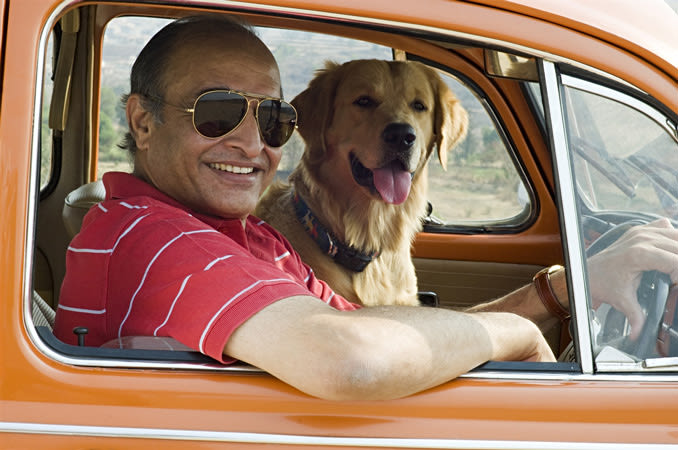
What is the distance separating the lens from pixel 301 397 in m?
1.26

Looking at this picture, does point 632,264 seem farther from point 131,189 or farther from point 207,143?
point 131,189

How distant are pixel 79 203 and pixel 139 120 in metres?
0.83

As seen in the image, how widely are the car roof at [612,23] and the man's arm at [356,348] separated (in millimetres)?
536

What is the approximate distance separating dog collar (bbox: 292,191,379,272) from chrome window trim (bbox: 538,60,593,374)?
1491 millimetres

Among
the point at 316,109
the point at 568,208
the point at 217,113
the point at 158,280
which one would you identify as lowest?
the point at 158,280

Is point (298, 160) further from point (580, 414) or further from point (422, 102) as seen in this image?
point (580, 414)

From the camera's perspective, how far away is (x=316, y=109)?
3.00m

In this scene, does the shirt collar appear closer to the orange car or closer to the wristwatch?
the orange car

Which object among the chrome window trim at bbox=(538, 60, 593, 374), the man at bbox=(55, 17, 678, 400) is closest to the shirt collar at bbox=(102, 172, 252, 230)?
the man at bbox=(55, 17, 678, 400)

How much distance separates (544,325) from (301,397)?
103 cm

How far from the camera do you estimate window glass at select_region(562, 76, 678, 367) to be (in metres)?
1.36

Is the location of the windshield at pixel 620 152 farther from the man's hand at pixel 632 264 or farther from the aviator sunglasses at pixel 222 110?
the aviator sunglasses at pixel 222 110

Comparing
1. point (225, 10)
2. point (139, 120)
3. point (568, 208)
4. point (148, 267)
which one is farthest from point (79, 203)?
point (568, 208)

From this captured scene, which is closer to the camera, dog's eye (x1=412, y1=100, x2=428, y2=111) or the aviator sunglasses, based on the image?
the aviator sunglasses
